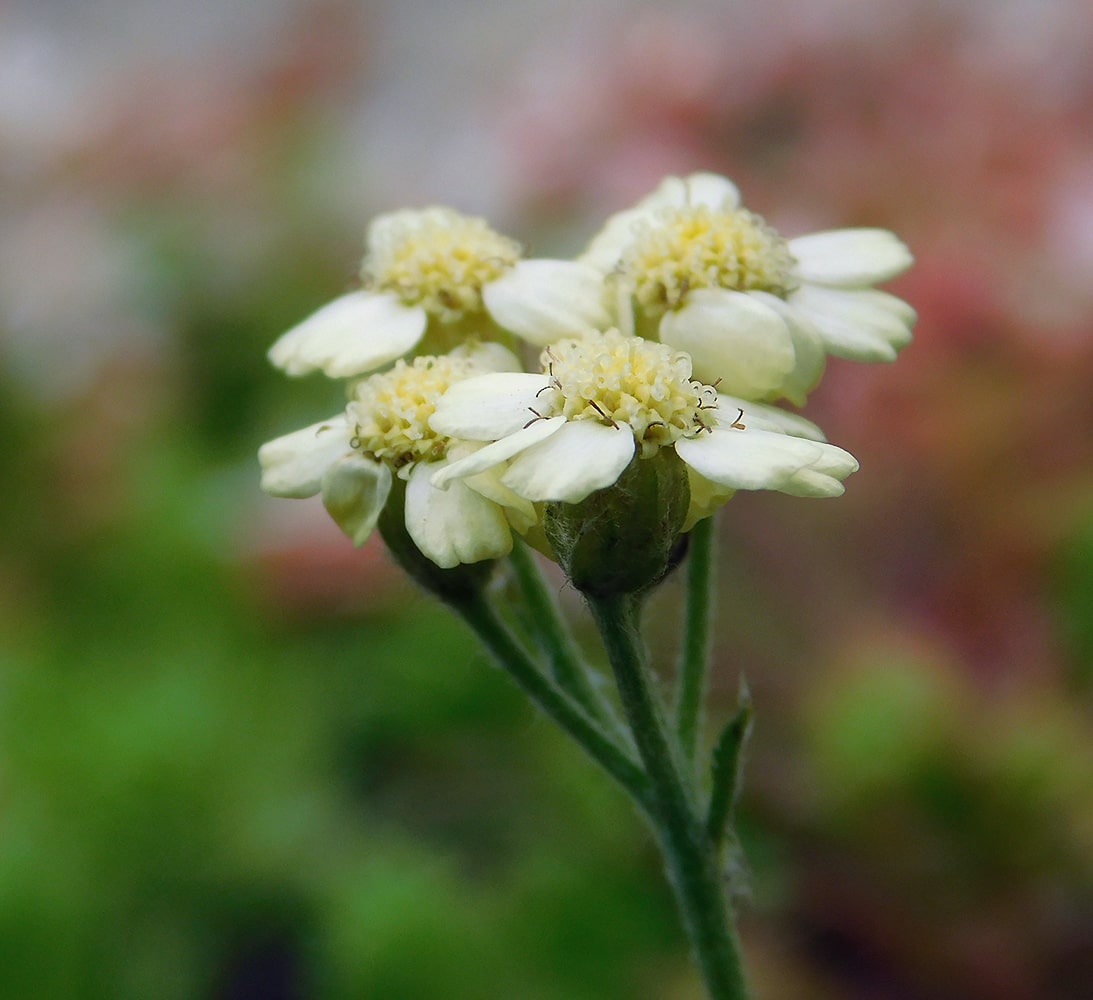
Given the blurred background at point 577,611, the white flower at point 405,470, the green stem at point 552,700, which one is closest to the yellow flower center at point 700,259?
the white flower at point 405,470

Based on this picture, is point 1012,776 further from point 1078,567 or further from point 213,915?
point 213,915

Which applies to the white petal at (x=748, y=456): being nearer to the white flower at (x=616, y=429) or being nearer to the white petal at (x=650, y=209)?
the white flower at (x=616, y=429)

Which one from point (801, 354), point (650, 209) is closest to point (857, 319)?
point (801, 354)

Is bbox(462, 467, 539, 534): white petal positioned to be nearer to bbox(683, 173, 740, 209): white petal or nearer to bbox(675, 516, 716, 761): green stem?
bbox(675, 516, 716, 761): green stem

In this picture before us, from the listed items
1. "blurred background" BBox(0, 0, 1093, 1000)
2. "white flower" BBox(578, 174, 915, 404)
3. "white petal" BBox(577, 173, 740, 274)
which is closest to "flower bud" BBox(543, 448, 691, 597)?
"white flower" BBox(578, 174, 915, 404)

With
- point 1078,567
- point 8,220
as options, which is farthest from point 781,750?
point 8,220

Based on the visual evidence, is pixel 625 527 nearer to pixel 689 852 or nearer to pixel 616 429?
pixel 616 429
